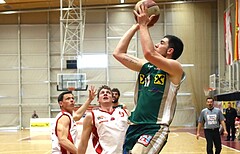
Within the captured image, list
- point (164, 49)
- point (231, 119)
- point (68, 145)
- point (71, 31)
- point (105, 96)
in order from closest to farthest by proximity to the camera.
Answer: point (164, 49) < point (105, 96) < point (68, 145) < point (231, 119) < point (71, 31)

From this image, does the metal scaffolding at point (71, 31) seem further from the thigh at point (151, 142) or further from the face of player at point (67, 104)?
the thigh at point (151, 142)

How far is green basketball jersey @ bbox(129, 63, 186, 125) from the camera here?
3.59 meters

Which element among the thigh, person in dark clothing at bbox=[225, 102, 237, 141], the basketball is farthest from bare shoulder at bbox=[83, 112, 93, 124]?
person in dark clothing at bbox=[225, 102, 237, 141]

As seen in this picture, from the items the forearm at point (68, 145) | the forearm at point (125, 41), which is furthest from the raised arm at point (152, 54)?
the forearm at point (68, 145)

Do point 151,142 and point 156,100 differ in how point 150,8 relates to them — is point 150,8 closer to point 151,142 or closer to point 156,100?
point 156,100

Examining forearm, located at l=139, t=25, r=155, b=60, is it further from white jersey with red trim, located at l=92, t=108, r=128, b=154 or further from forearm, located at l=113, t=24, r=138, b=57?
white jersey with red trim, located at l=92, t=108, r=128, b=154

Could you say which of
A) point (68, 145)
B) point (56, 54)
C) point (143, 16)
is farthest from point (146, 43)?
point (56, 54)

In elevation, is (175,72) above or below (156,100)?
above

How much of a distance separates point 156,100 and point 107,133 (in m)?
1.39

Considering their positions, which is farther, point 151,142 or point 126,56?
point 126,56

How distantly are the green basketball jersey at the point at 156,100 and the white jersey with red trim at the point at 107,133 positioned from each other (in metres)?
1.17

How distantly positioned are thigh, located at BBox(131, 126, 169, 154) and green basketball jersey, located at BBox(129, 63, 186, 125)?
83 millimetres

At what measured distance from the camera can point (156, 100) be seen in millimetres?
3604

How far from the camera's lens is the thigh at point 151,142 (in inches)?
136
